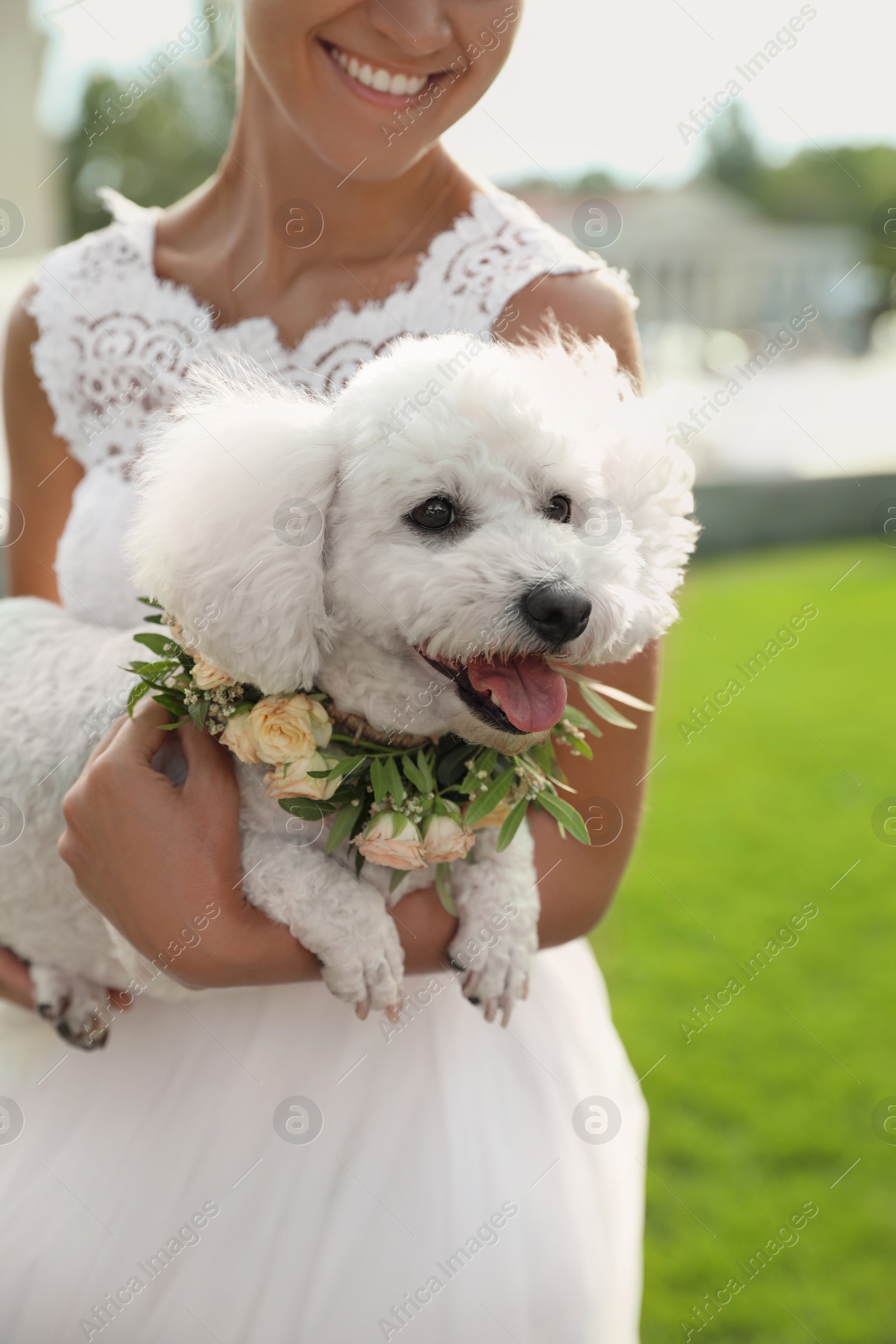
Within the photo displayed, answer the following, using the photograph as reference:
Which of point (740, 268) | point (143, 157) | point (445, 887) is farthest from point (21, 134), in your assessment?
point (740, 268)

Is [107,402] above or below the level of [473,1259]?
above

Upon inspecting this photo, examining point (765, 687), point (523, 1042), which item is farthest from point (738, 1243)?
point (765, 687)

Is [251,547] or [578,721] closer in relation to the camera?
[251,547]

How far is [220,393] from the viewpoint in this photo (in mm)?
1169

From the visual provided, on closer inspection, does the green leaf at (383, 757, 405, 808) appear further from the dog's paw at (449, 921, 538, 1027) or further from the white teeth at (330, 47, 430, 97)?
the white teeth at (330, 47, 430, 97)

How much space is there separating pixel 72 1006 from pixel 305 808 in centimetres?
53

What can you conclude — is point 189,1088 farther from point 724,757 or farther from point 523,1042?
point 724,757

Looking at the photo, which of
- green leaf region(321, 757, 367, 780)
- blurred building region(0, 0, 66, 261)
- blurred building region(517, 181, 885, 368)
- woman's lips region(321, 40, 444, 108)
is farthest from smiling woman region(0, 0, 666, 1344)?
blurred building region(517, 181, 885, 368)

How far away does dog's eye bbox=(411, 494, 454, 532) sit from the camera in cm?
103

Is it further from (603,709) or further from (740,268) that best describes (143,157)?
(603,709)

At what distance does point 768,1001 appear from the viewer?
122 inches

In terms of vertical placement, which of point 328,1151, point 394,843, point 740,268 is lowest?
point 740,268

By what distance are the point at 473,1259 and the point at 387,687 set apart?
27.8 inches

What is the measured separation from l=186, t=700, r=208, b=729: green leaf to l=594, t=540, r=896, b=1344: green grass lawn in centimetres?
177
